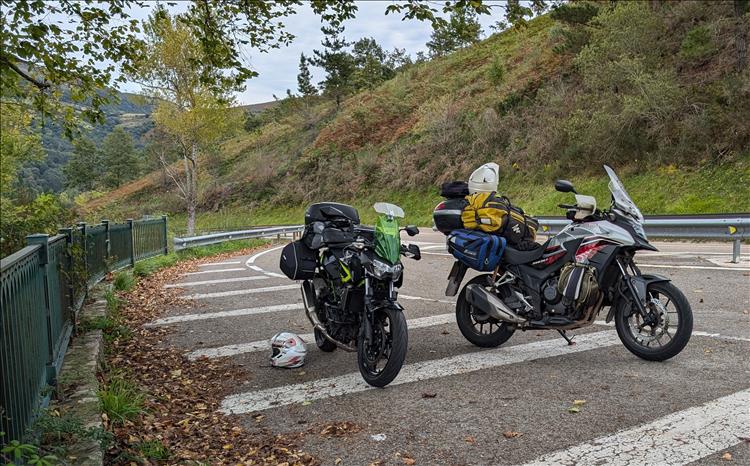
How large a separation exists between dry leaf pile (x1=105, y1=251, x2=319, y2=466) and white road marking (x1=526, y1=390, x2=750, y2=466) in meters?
1.68

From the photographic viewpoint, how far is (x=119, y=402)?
4336 mm

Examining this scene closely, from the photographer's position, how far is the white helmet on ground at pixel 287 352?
222 inches

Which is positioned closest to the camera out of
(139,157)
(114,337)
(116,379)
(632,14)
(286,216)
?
(116,379)

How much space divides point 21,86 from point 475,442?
914cm

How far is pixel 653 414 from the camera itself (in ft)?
12.9

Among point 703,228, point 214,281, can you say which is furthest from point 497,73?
point 214,281

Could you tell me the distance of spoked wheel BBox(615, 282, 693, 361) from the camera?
4.68 meters

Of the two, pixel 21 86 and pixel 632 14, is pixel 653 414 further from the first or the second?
pixel 632 14

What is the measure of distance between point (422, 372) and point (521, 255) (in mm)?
1457

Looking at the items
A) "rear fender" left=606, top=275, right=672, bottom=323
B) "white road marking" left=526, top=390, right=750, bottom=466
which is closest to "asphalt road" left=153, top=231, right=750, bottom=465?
"white road marking" left=526, top=390, right=750, bottom=466

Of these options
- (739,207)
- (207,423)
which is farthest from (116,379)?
(739,207)

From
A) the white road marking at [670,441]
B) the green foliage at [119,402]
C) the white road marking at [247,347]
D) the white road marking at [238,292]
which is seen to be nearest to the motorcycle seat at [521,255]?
the white road marking at [247,347]

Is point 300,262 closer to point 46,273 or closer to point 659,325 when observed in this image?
point 46,273

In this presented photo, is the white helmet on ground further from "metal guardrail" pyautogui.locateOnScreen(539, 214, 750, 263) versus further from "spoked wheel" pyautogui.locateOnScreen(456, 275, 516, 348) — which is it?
"metal guardrail" pyautogui.locateOnScreen(539, 214, 750, 263)
